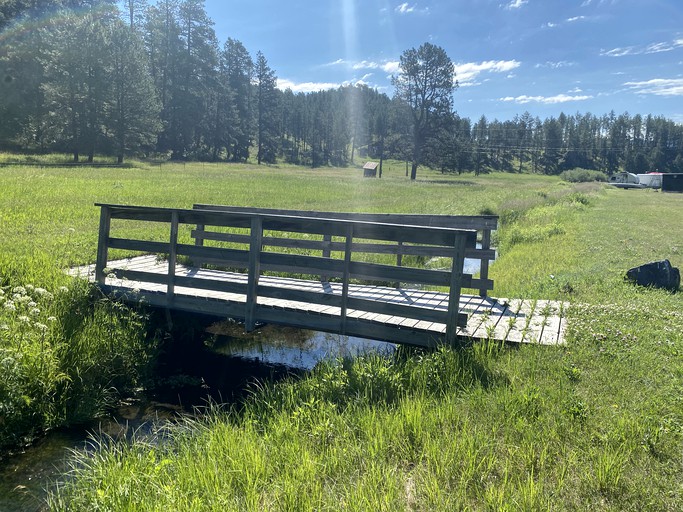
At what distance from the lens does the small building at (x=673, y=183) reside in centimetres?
6830

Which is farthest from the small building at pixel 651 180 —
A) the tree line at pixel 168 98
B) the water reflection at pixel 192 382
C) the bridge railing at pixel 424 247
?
the water reflection at pixel 192 382

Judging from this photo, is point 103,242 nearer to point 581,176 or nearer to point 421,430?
point 421,430

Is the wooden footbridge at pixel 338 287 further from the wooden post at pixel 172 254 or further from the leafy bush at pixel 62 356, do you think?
the leafy bush at pixel 62 356

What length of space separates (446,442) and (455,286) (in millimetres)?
2475

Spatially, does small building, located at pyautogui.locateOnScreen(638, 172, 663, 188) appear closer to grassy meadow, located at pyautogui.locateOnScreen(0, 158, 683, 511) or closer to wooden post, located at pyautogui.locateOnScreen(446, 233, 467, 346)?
grassy meadow, located at pyautogui.locateOnScreen(0, 158, 683, 511)

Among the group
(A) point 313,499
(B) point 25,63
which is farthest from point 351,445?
(B) point 25,63

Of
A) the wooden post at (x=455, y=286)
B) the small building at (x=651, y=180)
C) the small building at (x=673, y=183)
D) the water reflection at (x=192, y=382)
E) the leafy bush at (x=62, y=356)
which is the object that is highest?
the small building at (x=651, y=180)

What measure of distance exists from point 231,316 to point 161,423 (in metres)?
2.15

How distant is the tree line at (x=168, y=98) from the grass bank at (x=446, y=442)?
54.3 m

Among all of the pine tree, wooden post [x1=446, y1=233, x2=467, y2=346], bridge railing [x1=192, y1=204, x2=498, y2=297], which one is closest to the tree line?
the pine tree

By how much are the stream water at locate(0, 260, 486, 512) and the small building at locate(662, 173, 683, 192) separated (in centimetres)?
7658

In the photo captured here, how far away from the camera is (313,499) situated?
3.32 meters

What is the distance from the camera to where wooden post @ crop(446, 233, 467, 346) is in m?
6.04

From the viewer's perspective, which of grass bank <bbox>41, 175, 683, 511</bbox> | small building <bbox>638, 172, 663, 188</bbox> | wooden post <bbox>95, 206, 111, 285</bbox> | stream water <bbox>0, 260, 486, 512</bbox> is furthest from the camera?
small building <bbox>638, 172, 663, 188</bbox>
